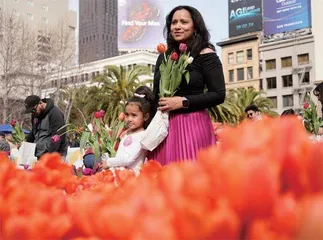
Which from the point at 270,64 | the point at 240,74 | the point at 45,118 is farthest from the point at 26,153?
the point at 240,74

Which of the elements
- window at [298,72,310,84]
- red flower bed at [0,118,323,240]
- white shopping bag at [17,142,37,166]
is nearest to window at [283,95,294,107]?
window at [298,72,310,84]

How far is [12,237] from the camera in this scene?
331 millimetres

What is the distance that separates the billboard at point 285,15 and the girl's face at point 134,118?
4708cm

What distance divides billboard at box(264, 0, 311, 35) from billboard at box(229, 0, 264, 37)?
127cm

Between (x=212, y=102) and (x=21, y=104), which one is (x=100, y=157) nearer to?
(x=212, y=102)

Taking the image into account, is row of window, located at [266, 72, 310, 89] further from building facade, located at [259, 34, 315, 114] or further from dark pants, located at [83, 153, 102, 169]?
dark pants, located at [83, 153, 102, 169]

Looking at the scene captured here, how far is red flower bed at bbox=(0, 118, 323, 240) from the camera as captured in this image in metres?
0.26

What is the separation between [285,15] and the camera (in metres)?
49.6

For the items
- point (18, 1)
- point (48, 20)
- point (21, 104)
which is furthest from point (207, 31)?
point (48, 20)

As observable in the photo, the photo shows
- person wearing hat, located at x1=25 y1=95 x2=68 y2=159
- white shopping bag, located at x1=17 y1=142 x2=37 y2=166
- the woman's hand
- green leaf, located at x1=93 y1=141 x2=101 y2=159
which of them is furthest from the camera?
person wearing hat, located at x1=25 y1=95 x2=68 y2=159

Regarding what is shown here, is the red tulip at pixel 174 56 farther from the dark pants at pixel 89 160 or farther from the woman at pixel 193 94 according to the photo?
the dark pants at pixel 89 160

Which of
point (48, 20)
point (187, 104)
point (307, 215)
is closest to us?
point (307, 215)

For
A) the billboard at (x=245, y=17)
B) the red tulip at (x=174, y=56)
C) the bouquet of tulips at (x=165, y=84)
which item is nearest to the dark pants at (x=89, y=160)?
the bouquet of tulips at (x=165, y=84)

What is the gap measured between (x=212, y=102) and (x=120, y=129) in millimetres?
965
